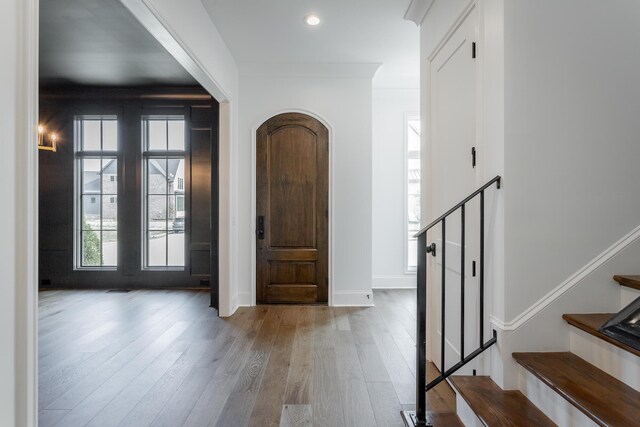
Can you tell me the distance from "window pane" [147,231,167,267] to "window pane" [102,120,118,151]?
4.46ft

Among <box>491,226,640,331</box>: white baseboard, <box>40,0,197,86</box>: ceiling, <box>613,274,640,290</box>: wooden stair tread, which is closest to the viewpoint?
<box>613,274,640,290</box>: wooden stair tread

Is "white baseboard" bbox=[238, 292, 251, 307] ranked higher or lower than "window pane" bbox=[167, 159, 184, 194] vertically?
lower

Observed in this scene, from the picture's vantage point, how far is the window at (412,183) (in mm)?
5230

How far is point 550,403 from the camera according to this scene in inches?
58.7

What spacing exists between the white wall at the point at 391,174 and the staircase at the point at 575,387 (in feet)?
11.3

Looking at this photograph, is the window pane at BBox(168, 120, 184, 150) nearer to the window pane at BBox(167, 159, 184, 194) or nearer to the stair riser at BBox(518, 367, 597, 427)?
the window pane at BBox(167, 159, 184, 194)

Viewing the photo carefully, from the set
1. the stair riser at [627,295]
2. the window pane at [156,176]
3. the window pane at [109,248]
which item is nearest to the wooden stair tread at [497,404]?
the stair riser at [627,295]

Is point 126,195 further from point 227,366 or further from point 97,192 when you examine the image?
point 227,366

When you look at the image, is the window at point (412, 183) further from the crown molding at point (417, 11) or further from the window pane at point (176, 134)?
the window pane at point (176, 134)

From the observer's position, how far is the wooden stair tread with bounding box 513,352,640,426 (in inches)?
48.5

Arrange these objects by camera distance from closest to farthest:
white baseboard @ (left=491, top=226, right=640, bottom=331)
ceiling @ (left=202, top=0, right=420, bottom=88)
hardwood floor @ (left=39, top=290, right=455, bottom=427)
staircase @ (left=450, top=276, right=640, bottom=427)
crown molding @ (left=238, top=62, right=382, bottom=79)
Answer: staircase @ (left=450, top=276, right=640, bottom=427) < white baseboard @ (left=491, top=226, right=640, bottom=331) < hardwood floor @ (left=39, top=290, right=455, bottom=427) < ceiling @ (left=202, top=0, right=420, bottom=88) < crown molding @ (left=238, top=62, right=382, bottom=79)

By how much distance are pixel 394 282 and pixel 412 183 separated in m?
1.45
